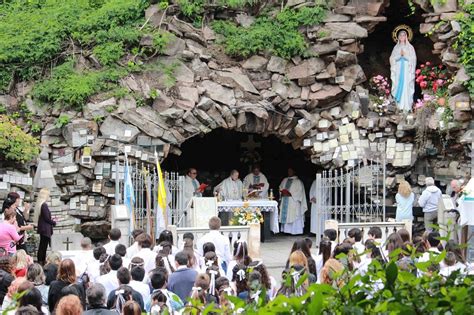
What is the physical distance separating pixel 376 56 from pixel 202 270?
1331 cm

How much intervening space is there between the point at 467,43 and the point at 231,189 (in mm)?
6155

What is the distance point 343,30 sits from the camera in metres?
20.1

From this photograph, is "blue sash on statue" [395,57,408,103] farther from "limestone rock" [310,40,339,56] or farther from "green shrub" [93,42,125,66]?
"green shrub" [93,42,125,66]

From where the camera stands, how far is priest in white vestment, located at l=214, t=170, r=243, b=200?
69.8 ft

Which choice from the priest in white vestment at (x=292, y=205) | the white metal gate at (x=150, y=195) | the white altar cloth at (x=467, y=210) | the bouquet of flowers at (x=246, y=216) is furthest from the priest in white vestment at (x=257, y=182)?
the white altar cloth at (x=467, y=210)

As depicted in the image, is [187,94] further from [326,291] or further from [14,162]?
[326,291]

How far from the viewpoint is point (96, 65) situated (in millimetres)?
19781

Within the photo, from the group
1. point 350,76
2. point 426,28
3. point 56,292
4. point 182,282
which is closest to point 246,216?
point 350,76

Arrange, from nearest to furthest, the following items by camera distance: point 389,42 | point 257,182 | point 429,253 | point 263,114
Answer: point 429,253
point 263,114
point 257,182
point 389,42

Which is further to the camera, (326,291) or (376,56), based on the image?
(376,56)

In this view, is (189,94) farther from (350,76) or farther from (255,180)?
(350,76)

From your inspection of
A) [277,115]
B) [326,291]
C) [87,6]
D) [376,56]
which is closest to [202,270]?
[326,291]

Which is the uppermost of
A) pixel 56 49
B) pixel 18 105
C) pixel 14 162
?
pixel 56 49

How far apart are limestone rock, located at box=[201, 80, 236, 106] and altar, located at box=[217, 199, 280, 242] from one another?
2130 millimetres
